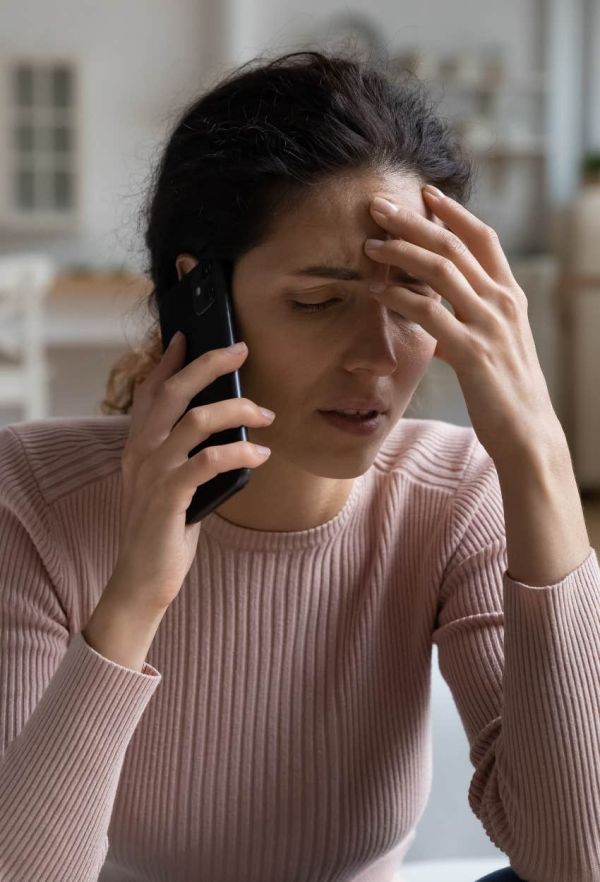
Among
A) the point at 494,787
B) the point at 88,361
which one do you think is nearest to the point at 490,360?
the point at 494,787

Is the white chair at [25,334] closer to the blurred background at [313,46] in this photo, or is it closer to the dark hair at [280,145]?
the blurred background at [313,46]

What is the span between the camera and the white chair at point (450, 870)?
1.27 meters

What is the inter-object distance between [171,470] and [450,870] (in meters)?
0.63

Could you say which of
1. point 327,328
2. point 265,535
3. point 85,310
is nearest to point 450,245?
point 327,328

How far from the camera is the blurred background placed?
4.75 metres

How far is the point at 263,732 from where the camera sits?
3.66 feet

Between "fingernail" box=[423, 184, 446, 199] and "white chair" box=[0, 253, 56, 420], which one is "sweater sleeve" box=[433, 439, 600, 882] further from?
"white chair" box=[0, 253, 56, 420]

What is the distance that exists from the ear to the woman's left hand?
0.63ft

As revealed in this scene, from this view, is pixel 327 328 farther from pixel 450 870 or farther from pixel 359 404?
pixel 450 870

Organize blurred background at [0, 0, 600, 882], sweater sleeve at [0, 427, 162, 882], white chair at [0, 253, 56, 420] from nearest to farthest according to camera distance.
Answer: sweater sleeve at [0, 427, 162, 882]
white chair at [0, 253, 56, 420]
blurred background at [0, 0, 600, 882]

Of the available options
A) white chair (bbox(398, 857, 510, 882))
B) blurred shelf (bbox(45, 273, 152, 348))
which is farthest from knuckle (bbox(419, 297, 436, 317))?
blurred shelf (bbox(45, 273, 152, 348))

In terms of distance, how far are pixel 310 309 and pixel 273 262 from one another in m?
0.05

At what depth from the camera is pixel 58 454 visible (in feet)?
3.71

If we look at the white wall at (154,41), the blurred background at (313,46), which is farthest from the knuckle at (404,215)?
the white wall at (154,41)
